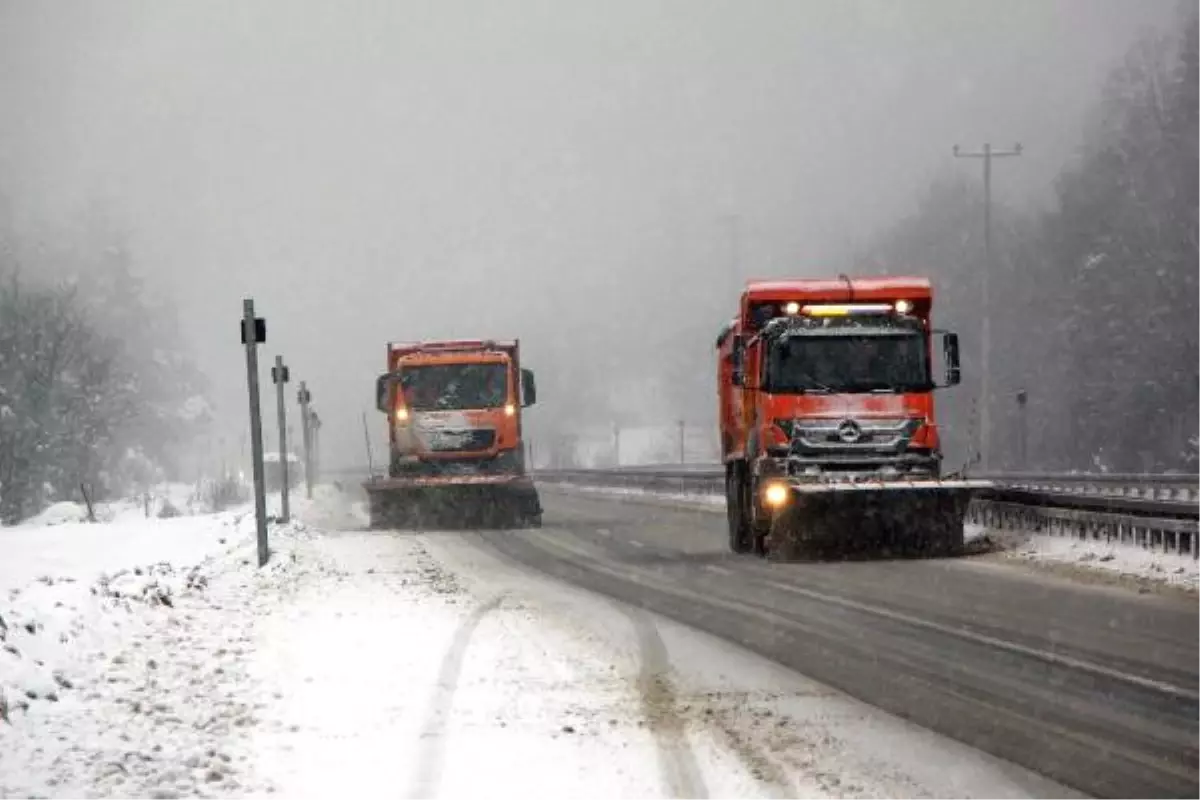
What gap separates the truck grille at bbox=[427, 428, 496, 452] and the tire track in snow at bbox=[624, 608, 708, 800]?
57.4 ft

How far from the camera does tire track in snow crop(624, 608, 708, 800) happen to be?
237 inches

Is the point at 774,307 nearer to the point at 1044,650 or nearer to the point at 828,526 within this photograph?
the point at 828,526

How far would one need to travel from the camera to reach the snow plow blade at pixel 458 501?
27828mm

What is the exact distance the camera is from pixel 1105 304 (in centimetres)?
5150

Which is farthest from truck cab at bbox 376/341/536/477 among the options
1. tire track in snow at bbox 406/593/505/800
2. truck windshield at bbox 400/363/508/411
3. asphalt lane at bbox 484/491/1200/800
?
tire track in snow at bbox 406/593/505/800

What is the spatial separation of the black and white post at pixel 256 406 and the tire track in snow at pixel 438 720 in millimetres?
6087

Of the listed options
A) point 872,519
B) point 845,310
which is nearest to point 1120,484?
point 872,519

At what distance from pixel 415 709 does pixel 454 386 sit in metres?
20.7

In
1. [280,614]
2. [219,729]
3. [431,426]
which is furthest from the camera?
[431,426]

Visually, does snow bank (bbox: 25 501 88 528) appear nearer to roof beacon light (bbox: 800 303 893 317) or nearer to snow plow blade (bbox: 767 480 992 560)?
snow plow blade (bbox: 767 480 992 560)

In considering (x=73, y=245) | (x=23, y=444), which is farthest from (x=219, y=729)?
(x=73, y=245)

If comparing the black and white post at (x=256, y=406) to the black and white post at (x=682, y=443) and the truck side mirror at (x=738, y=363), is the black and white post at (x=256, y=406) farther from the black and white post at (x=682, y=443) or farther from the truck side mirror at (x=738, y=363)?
the black and white post at (x=682, y=443)

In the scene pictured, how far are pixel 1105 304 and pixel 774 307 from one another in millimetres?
37421

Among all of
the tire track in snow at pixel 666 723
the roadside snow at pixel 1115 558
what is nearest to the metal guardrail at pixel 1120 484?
the roadside snow at pixel 1115 558
